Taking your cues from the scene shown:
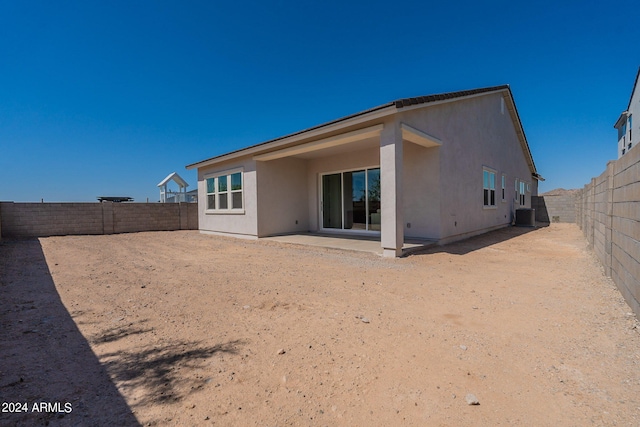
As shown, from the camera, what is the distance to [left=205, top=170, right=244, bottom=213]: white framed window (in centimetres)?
1159

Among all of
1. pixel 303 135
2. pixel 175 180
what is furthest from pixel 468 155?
pixel 175 180

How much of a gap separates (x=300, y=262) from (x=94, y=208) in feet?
44.0

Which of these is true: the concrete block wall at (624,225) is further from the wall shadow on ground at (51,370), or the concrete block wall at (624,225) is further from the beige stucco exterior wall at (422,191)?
the wall shadow on ground at (51,370)

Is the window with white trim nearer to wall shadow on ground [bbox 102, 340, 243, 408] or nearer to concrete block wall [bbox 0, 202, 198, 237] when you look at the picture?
wall shadow on ground [bbox 102, 340, 243, 408]

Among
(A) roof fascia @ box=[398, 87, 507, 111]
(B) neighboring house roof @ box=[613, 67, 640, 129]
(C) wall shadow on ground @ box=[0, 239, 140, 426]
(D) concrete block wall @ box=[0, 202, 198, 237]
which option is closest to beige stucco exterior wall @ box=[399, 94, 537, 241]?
(A) roof fascia @ box=[398, 87, 507, 111]

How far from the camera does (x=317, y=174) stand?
38.4ft

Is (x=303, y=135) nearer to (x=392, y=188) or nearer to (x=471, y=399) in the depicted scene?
(x=392, y=188)

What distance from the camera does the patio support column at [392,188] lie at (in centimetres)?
666

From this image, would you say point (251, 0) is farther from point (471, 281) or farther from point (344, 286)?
point (471, 281)

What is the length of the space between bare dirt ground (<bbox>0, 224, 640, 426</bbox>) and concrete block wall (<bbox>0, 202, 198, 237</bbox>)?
34.5 ft

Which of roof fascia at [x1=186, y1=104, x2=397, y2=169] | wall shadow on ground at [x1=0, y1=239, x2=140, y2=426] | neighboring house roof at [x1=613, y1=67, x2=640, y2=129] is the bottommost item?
wall shadow on ground at [x1=0, y1=239, x2=140, y2=426]

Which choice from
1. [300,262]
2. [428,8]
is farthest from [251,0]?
[300,262]

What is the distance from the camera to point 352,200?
34.9ft

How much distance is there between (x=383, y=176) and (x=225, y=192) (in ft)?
26.4
